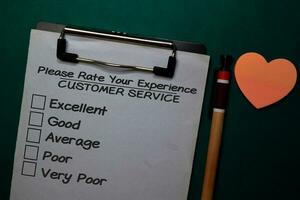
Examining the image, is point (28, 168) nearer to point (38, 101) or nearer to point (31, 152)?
point (31, 152)

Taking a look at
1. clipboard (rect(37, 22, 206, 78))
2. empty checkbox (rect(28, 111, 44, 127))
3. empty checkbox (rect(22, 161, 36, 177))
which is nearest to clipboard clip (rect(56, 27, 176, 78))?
clipboard (rect(37, 22, 206, 78))

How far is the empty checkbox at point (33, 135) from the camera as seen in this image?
2.06 feet

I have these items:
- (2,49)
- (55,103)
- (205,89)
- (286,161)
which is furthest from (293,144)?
(2,49)

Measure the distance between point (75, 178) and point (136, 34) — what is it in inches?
12.7

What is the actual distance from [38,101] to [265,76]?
1.53ft

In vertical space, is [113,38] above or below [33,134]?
above

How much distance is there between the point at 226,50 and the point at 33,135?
43 cm

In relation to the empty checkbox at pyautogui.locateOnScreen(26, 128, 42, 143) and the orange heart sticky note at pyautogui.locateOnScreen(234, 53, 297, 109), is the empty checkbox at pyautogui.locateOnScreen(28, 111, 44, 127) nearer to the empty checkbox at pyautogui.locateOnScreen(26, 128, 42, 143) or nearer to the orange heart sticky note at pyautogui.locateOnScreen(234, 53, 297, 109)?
the empty checkbox at pyautogui.locateOnScreen(26, 128, 42, 143)

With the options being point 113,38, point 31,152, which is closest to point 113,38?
point 113,38

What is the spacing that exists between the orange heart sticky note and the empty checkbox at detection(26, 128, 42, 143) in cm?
43

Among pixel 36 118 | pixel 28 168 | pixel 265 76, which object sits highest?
pixel 265 76

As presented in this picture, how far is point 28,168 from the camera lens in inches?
25.0

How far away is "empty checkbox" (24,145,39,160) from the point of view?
2.07 feet

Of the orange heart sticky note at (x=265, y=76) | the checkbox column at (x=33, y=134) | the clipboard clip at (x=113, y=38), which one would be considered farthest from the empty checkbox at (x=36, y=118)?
the orange heart sticky note at (x=265, y=76)
